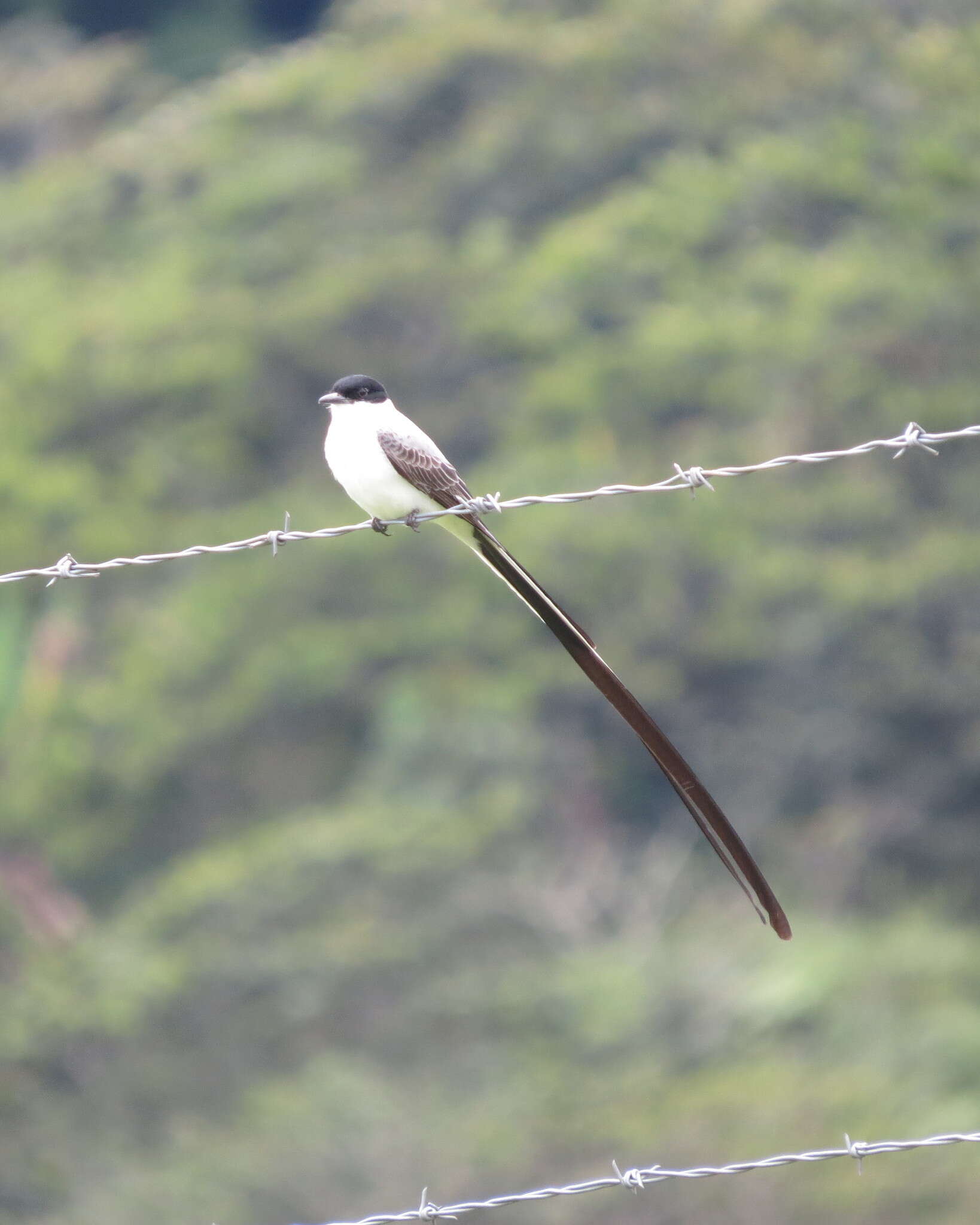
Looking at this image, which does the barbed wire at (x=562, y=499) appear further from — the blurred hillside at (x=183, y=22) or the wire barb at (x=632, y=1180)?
the blurred hillside at (x=183, y=22)

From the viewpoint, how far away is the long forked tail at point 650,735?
2.92 m

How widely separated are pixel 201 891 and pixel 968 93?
9314mm

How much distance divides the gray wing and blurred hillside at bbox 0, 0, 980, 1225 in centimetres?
681

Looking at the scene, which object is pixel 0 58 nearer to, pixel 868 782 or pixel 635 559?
pixel 635 559

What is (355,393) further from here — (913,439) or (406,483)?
(913,439)

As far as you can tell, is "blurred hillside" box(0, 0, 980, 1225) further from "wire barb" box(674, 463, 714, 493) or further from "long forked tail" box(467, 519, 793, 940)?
"wire barb" box(674, 463, 714, 493)

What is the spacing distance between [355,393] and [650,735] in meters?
1.45

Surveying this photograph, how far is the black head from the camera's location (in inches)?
169

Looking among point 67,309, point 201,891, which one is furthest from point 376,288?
point 201,891

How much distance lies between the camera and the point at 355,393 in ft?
14.2

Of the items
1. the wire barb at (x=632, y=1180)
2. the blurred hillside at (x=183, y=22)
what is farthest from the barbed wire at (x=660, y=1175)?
the blurred hillside at (x=183, y=22)

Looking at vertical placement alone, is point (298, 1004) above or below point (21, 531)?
below

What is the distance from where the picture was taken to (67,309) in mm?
18062

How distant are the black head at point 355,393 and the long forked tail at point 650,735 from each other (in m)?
0.54
